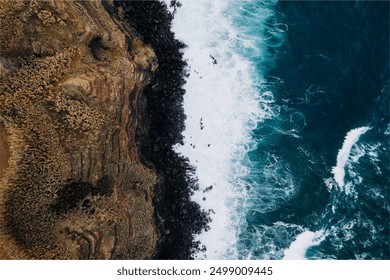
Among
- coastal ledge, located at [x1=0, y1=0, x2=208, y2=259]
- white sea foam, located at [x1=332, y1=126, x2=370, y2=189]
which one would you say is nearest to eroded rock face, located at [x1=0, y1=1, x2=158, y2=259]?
coastal ledge, located at [x1=0, y1=0, x2=208, y2=259]

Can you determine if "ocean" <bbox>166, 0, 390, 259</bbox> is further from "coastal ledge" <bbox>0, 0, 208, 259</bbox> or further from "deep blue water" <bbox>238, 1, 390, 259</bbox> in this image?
"coastal ledge" <bbox>0, 0, 208, 259</bbox>

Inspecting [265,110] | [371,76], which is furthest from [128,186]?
[371,76]

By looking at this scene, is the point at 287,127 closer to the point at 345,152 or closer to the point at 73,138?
the point at 345,152

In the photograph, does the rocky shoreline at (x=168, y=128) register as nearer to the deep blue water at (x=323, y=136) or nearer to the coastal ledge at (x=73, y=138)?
the coastal ledge at (x=73, y=138)

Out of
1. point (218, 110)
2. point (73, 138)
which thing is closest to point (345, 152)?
point (218, 110)

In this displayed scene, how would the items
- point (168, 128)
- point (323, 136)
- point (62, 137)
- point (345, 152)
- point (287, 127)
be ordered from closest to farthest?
point (62, 137)
point (168, 128)
point (287, 127)
point (323, 136)
point (345, 152)

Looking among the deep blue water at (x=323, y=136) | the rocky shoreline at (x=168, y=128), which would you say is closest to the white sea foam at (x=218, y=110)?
the rocky shoreline at (x=168, y=128)
